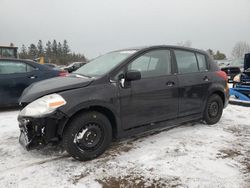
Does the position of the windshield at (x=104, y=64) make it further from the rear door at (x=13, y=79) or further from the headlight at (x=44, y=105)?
the rear door at (x=13, y=79)

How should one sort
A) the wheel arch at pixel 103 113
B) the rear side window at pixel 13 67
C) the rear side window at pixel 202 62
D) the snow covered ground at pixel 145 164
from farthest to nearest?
the rear side window at pixel 13 67 → the rear side window at pixel 202 62 → the wheel arch at pixel 103 113 → the snow covered ground at pixel 145 164

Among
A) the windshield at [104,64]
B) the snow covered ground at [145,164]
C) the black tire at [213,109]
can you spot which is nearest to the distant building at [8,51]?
the snow covered ground at [145,164]

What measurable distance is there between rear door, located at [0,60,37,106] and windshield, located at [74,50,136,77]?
2572 mm

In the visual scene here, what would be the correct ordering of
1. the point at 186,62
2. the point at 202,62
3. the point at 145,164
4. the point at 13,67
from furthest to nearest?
the point at 13,67
the point at 202,62
the point at 186,62
the point at 145,164

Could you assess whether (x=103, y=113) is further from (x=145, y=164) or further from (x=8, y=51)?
(x=8, y=51)

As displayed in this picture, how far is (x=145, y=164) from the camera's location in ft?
10.5

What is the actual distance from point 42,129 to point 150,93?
5.63 ft

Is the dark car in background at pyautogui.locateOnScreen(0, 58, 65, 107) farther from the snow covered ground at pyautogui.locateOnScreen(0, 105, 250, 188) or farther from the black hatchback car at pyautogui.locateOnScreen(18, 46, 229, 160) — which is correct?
the black hatchback car at pyautogui.locateOnScreen(18, 46, 229, 160)

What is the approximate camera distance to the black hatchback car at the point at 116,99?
3.04 m

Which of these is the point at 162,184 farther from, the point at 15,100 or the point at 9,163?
the point at 15,100

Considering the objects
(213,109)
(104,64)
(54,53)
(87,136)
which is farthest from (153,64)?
(54,53)

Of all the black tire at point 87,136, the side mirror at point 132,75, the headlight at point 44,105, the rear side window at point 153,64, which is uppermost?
the rear side window at point 153,64

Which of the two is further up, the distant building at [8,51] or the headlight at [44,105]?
the distant building at [8,51]

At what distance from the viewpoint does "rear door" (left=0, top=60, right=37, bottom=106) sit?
232 inches
